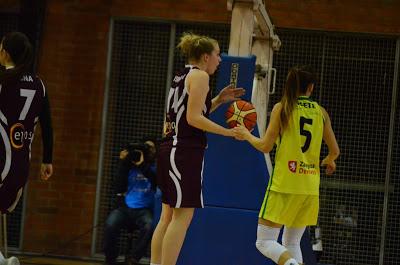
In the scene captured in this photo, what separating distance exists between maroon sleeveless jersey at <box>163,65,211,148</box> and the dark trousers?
3437mm

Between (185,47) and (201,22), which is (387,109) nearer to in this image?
(201,22)

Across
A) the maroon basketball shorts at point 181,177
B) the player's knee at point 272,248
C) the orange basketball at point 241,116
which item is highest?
the orange basketball at point 241,116

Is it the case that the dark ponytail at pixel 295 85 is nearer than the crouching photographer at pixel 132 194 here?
Yes

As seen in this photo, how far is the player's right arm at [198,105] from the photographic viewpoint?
5809 millimetres

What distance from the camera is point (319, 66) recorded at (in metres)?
11.0

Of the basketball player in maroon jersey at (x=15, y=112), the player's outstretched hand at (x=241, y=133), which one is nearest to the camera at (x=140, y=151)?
the player's outstretched hand at (x=241, y=133)

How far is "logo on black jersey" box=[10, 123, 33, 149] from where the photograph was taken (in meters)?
5.27

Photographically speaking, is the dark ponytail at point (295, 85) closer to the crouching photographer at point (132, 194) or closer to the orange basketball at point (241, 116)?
the orange basketball at point (241, 116)

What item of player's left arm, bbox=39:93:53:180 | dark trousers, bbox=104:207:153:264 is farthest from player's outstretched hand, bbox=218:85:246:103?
dark trousers, bbox=104:207:153:264

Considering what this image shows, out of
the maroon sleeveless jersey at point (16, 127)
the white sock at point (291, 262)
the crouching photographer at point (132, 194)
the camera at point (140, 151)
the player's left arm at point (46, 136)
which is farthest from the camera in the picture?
the camera at point (140, 151)

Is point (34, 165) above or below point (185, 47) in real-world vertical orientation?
below

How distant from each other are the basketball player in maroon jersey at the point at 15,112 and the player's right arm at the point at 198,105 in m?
1.03

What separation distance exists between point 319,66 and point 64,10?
349 cm

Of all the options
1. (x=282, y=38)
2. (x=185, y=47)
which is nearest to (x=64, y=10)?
(x=282, y=38)
